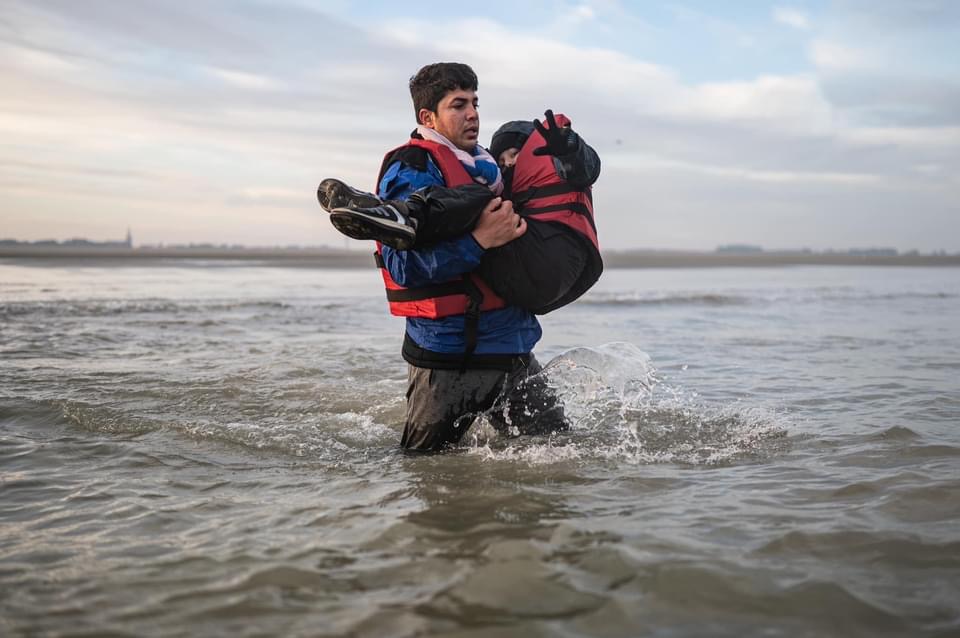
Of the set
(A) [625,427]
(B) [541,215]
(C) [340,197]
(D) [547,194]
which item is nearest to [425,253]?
(C) [340,197]

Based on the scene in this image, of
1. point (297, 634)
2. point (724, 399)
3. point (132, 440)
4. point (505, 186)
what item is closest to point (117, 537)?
point (297, 634)

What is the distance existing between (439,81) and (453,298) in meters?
1.34

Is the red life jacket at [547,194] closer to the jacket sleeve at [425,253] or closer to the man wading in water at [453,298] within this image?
the man wading in water at [453,298]

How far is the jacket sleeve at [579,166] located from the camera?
486cm

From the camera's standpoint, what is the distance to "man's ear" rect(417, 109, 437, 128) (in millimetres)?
4906

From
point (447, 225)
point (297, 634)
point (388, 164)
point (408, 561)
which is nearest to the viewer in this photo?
point (297, 634)

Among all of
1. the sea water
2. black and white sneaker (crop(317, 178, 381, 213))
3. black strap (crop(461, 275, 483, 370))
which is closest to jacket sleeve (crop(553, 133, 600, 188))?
black strap (crop(461, 275, 483, 370))

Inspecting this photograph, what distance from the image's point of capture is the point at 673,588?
322 centimetres

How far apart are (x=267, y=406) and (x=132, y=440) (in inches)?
65.3

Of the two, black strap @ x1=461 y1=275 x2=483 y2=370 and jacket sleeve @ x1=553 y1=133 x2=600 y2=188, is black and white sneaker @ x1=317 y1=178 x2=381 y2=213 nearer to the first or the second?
black strap @ x1=461 y1=275 x2=483 y2=370

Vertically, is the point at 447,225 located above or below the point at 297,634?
above

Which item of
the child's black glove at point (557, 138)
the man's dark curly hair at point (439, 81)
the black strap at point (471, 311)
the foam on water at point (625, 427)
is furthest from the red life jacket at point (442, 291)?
the foam on water at point (625, 427)

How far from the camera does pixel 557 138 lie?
476 centimetres

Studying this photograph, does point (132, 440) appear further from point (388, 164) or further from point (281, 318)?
point (281, 318)
